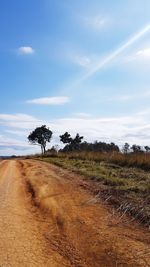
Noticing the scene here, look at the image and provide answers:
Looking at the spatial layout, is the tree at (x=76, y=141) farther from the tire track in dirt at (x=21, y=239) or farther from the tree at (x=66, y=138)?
the tire track in dirt at (x=21, y=239)

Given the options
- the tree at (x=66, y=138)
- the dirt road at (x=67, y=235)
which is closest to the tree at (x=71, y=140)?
the tree at (x=66, y=138)

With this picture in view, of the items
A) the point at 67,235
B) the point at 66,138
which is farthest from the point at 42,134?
the point at 67,235

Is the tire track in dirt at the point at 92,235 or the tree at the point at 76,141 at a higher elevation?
the tree at the point at 76,141

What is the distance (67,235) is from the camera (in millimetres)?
6508

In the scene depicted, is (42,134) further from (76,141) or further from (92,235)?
(92,235)

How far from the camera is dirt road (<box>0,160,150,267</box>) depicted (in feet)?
17.1

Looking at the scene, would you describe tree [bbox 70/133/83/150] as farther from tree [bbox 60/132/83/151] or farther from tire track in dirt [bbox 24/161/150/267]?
tire track in dirt [bbox 24/161/150/267]

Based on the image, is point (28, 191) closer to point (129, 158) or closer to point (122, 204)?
point (122, 204)

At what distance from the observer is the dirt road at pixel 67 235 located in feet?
17.1

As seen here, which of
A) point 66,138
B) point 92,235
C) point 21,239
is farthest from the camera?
point 66,138

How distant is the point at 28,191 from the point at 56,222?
177 inches

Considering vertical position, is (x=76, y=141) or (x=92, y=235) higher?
(x=76, y=141)

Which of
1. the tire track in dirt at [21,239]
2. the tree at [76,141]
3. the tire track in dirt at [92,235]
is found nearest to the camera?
the tire track in dirt at [21,239]

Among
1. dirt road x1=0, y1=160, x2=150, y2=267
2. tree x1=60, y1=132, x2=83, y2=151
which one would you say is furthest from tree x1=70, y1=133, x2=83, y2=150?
dirt road x1=0, y1=160, x2=150, y2=267
